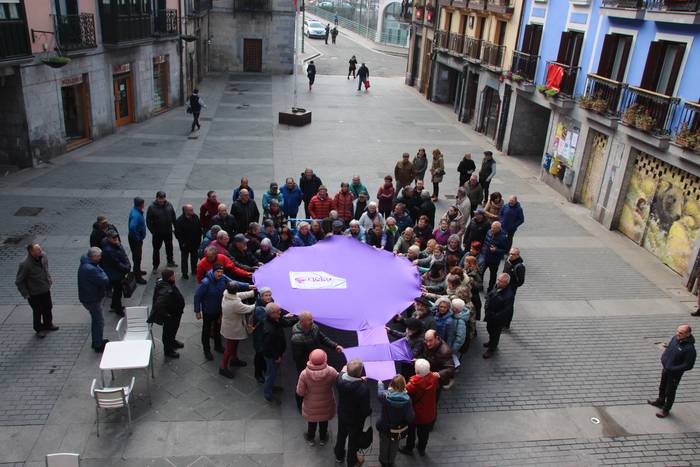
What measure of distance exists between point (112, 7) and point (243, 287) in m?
17.4

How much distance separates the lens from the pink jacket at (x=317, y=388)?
7.50 meters

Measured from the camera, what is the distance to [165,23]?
89.3 ft

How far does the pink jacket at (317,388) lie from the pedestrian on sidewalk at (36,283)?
5.12m

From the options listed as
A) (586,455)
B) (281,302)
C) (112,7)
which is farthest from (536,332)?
(112,7)

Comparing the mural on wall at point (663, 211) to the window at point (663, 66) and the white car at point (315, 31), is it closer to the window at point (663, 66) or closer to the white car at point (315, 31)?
the window at point (663, 66)

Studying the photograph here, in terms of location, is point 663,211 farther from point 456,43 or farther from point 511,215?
point 456,43

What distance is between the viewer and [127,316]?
9.38 metres

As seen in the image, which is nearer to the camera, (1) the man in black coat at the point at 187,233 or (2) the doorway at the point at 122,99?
(1) the man in black coat at the point at 187,233

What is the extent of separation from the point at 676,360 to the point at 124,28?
886 inches

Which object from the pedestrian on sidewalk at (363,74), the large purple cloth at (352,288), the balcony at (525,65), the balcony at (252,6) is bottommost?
the large purple cloth at (352,288)

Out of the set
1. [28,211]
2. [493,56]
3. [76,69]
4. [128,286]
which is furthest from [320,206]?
[493,56]

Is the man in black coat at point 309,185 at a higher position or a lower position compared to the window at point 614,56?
lower

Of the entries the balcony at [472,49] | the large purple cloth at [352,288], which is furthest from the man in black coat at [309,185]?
the balcony at [472,49]

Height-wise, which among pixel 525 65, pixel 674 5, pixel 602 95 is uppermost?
pixel 674 5
